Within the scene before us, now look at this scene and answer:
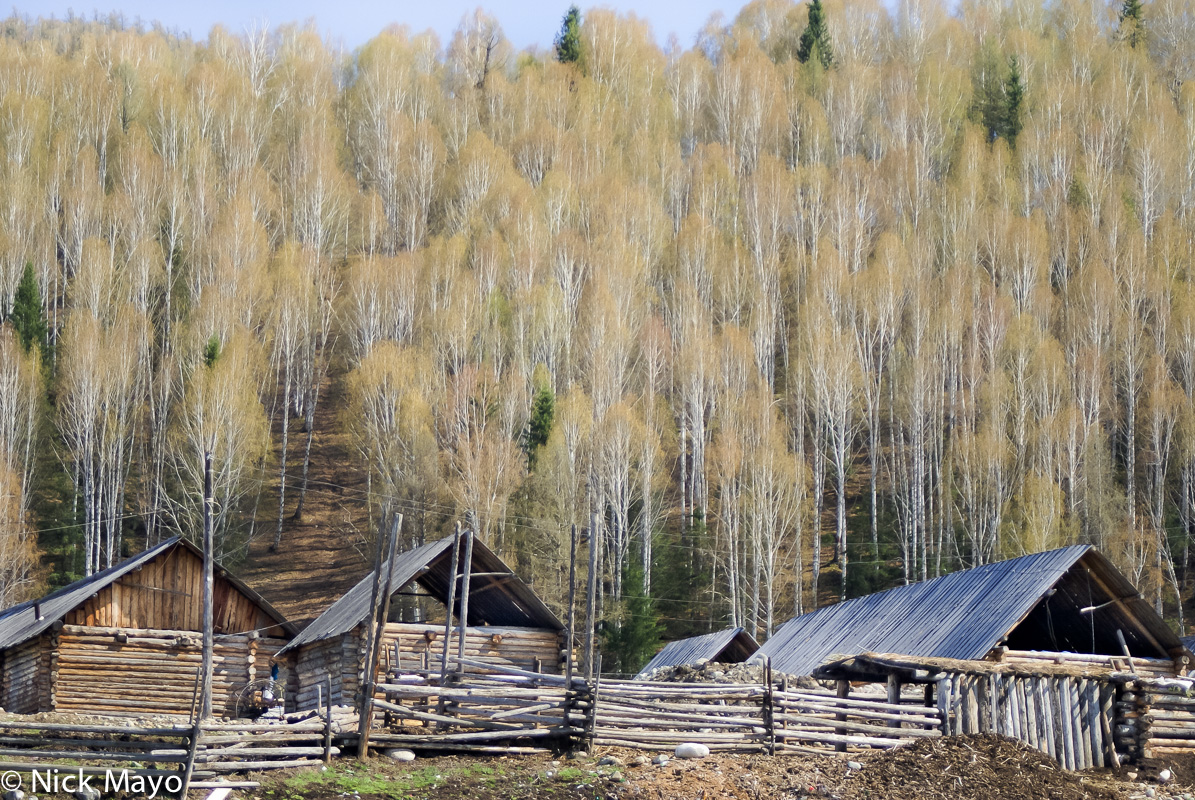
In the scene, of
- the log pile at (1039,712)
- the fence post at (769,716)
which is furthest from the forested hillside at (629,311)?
the log pile at (1039,712)

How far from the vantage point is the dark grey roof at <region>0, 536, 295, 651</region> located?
A: 28.6 metres

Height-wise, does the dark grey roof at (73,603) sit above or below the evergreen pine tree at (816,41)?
below

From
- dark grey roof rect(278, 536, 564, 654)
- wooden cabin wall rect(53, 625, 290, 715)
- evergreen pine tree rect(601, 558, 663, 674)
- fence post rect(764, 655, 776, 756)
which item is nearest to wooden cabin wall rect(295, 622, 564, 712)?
dark grey roof rect(278, 536, 564, 654)

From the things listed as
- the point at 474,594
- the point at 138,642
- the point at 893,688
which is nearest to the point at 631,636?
the point at 474,594

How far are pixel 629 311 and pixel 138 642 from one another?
38.1m

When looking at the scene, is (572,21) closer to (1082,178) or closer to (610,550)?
(1082,178)

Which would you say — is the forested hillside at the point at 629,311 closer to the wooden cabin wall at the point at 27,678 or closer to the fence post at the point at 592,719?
the wooden cabin wall at the point at 27,678

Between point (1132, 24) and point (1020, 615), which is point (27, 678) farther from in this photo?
point (1132, 24)

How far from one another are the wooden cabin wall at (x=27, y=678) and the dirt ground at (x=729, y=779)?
52.8 ft

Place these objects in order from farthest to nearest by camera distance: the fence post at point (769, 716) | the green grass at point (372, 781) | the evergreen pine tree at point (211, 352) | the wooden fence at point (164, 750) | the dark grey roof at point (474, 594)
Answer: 1. the evergreen pine tree at point (211, 352)
2. the dark grey roof at point (474, 594)
3. the fence post at point (769, 716)
4. the green grass at point (372, 781)
5. the wooden fence at point (164, 750)

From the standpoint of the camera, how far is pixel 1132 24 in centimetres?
9369

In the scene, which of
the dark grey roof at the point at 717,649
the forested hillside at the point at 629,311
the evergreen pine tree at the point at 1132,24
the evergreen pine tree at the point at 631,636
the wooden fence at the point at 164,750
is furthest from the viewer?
the evergreen pine tree at the point at 1132,24

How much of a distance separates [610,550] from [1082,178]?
42.0 m

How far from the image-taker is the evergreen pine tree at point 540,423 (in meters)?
53.0
